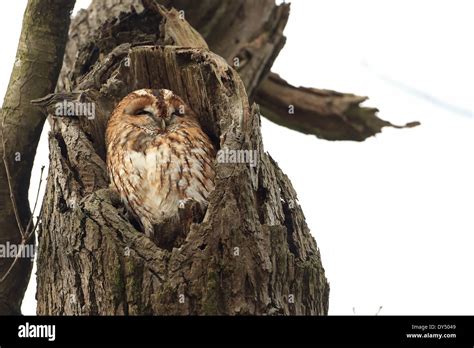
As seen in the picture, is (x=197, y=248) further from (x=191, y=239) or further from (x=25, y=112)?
(x=25, y=112)

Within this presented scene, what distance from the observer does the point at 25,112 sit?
17.2 feet

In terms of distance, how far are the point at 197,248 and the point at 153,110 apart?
5.00ft

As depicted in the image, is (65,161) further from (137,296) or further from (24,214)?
(137,296)

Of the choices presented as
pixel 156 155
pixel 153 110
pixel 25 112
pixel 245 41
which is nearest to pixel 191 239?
pixel 156 155

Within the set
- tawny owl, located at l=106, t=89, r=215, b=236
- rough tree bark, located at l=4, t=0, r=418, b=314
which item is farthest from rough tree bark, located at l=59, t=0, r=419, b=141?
tawny owl, located at l=106, t=89, r=215, b=236

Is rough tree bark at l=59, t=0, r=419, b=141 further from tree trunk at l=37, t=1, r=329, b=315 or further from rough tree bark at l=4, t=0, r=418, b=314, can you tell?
tree trunk at l=37, t=1, r=329, b=315

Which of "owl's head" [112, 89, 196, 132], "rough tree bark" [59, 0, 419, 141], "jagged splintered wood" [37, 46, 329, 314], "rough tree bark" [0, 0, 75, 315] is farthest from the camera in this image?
"rough tree bark" [59, 0, 419, 141]

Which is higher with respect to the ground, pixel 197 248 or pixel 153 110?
pixel 153 110

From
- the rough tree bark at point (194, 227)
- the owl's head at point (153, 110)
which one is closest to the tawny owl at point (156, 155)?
the owl's head at point (153, 110)

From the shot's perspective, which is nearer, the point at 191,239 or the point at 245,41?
the point at 191,239

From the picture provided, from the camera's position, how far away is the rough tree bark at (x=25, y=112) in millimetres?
5188

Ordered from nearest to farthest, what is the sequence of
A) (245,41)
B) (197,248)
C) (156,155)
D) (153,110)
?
(197,248) → (156,155) → (153,110) → (245,41)

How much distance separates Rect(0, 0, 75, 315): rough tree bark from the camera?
5.19 m

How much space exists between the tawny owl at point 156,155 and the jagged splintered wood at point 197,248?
0.17 metres
